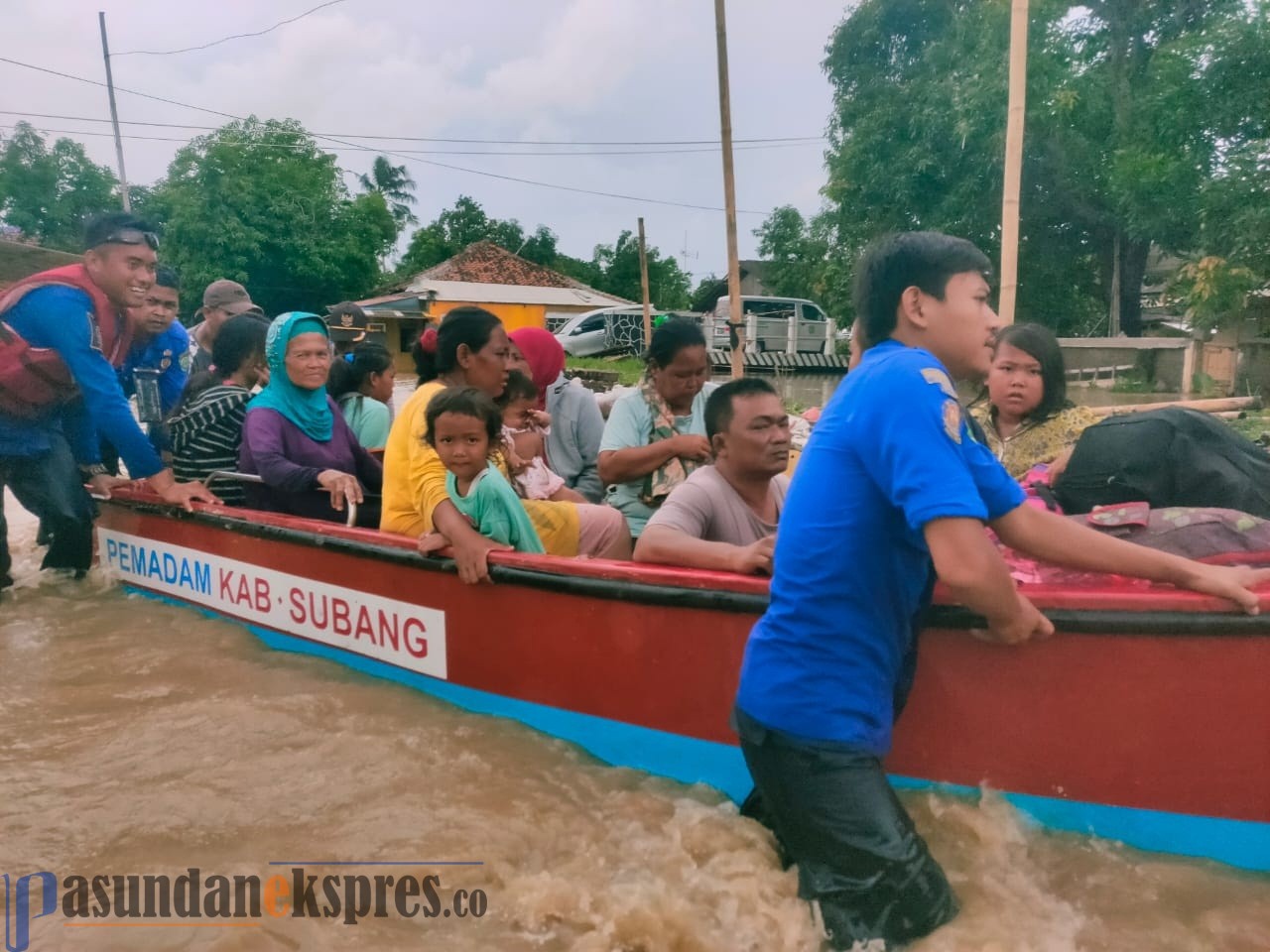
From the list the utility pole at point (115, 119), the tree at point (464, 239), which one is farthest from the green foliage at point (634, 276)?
the utility pole at point (115, 119)

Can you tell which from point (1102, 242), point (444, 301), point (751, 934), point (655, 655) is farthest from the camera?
point (444, 301)

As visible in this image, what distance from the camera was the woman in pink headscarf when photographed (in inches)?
159

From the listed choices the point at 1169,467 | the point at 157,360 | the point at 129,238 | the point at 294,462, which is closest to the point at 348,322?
the point at 157,360

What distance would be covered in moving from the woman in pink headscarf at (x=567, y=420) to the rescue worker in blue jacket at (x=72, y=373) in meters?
1.52

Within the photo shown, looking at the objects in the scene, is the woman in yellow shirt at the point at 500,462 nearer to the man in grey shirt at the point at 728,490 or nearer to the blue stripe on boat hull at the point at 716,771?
the blue stripe on boat hull at the point at 716,771

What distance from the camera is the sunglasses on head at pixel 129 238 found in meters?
4.23

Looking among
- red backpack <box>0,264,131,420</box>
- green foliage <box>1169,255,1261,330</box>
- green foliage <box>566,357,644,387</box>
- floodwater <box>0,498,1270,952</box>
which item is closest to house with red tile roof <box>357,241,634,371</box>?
green foliage <box>566,357,644,387</box>

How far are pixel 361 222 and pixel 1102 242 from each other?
21629 mm

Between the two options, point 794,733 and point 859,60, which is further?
point 859,60

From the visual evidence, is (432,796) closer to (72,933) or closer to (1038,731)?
(72,933)

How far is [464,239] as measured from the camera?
4884cm

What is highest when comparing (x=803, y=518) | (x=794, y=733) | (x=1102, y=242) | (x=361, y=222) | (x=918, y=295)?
(x=361, y=222)

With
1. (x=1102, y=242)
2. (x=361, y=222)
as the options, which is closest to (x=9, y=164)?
(x=361, y=222)

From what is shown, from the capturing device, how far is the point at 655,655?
8.31 ft
